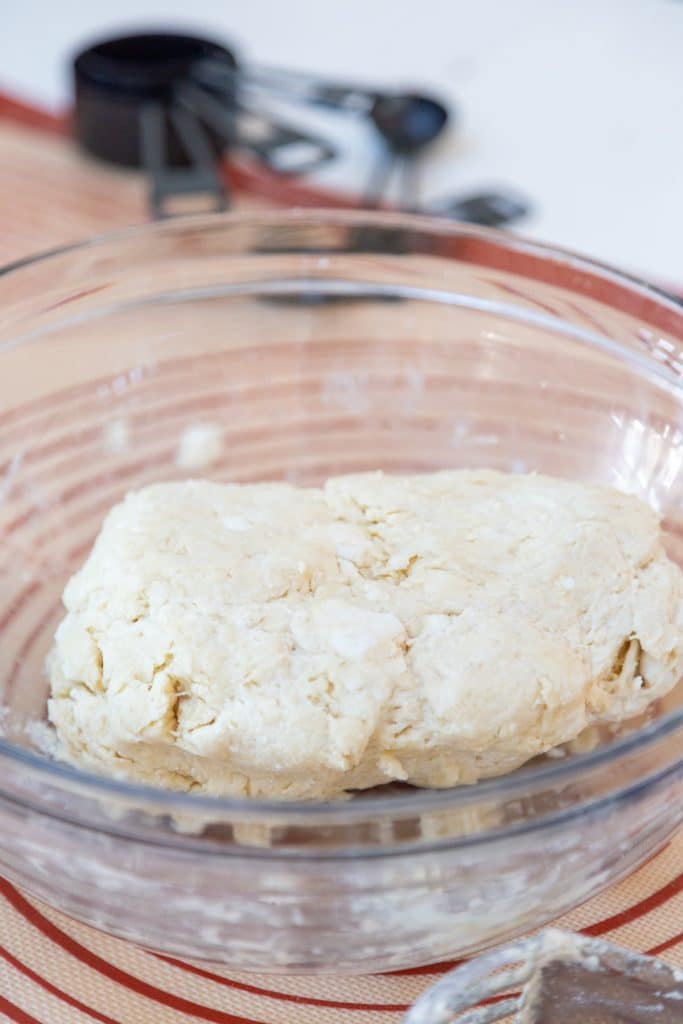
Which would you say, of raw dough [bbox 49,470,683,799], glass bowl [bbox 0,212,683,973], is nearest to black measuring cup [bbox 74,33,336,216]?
glass bowl [bbox 0,212,683,973]

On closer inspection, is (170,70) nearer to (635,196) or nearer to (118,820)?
(635,196)

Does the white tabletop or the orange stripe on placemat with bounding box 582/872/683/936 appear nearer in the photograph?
the orange stripe on placemat with bounding box 582/872/683/936

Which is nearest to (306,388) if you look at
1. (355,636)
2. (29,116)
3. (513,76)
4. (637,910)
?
(355,636)

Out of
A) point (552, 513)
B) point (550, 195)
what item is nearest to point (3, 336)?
point (552, 513)

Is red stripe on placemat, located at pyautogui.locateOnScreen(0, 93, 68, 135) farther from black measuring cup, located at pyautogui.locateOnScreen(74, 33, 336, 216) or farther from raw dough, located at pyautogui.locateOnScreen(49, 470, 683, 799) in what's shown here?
raw dough, located at pyautogui.locateOnScreen(49, 470, 683, 799)

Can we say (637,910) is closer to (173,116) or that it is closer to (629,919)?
(629,919)

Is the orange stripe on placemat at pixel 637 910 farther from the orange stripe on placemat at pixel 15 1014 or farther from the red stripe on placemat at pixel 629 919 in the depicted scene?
the orange stripe on placemat at pixel 15 1014
